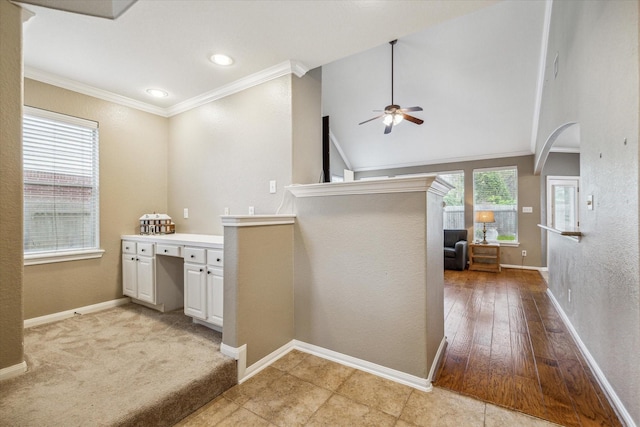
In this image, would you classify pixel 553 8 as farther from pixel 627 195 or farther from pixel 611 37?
pixel 627 195

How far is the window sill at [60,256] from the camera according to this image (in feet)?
9.00

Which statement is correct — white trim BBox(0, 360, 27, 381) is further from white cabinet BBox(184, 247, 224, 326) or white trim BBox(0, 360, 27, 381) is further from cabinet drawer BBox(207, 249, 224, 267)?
cabinet drawer BBox(207, 249, 224, 267)

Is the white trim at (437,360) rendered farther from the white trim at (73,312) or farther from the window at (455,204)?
the window at (455,204)

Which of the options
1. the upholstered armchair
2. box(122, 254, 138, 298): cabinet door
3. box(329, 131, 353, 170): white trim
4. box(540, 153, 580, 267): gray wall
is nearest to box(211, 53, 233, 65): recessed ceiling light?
box(122, 254, 138, 298): cabinet door

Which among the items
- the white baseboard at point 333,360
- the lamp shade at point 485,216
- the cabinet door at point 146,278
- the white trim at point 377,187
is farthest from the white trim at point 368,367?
the lamp shade at point 485,216

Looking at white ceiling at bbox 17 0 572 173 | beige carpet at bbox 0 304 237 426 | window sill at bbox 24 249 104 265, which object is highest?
white ceiling at bbox 17 0 572 173

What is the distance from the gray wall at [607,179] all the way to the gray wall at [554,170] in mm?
3819

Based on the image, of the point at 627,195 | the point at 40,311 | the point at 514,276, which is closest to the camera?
the point at 627,195

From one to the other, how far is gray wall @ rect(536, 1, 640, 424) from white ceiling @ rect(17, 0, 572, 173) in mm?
783

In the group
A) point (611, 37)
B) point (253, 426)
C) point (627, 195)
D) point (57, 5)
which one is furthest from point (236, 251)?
point (611, 37)

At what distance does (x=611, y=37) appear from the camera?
1.68m

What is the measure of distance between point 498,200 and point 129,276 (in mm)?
7044

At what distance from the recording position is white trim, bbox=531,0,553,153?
3.36 meters

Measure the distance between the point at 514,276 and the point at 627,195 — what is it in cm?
453
